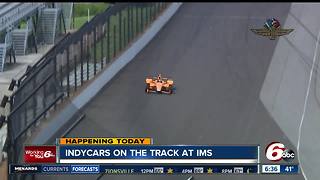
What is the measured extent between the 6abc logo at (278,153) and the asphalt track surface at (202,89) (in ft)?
0.27

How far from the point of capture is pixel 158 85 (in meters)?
4.79

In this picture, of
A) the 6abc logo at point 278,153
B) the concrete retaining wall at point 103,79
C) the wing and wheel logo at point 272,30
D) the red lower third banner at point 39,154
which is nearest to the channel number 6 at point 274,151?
the 6abc logo at point 278,153

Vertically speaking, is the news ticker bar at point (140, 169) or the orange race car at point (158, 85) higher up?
the orange race car at point (158, 85)

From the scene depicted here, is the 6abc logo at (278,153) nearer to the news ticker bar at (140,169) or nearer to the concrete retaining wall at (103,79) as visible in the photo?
the news ticker bar at (140,169)

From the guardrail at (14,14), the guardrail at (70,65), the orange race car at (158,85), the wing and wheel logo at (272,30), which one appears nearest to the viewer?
Result: the guardrail at (70,65)

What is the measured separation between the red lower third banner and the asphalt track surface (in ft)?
0.91

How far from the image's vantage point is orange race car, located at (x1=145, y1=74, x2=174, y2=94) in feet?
15.5

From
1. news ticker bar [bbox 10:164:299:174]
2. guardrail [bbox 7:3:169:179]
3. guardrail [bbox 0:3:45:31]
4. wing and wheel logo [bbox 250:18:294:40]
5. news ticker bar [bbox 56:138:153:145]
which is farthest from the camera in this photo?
guardrail [bbox 0:3:45:31]

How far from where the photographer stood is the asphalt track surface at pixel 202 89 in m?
4.66

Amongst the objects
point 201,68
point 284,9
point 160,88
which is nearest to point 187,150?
point 160,88

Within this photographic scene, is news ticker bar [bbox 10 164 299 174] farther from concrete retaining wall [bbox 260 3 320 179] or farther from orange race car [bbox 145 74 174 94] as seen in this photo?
orange race car [bbox 145 74 174 94]

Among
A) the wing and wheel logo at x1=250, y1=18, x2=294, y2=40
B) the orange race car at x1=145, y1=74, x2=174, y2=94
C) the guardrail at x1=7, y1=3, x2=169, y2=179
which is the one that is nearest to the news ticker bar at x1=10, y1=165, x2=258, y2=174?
the guardrail at x1=7, y1=3, x2=169, y2=179

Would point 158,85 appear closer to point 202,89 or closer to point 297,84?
point 202,89

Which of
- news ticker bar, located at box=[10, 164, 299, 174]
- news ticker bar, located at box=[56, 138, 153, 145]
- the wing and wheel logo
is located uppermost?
the wing and wheel logo
